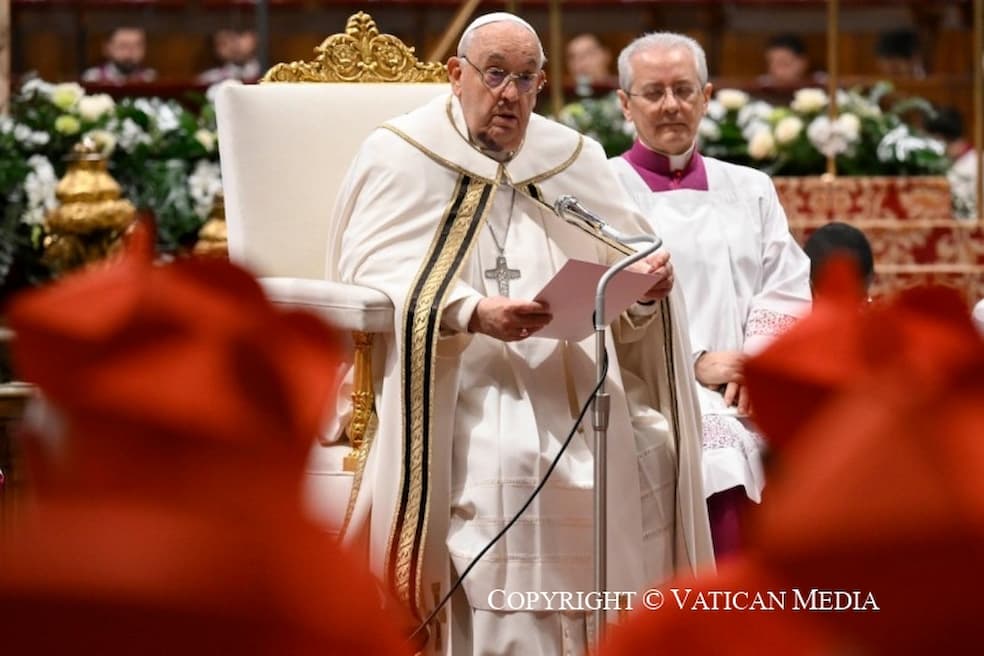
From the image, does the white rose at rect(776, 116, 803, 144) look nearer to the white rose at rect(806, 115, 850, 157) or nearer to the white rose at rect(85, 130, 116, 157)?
the white rose at rect(806, 115, 850, 157)

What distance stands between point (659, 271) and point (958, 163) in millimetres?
5641

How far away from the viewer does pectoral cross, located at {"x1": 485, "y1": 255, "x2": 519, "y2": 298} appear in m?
3.87

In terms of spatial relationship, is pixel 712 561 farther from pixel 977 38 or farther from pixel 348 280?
pixel 977 38

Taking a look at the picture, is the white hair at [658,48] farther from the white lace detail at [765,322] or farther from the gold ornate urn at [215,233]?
the gold ornate urn at [215,233]

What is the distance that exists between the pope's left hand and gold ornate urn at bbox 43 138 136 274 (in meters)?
3.26

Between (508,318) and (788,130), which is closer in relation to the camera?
(508,318)

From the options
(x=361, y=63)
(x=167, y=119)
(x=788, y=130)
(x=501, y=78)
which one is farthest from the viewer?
(x=167, y=119)

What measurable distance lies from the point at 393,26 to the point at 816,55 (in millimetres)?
2817

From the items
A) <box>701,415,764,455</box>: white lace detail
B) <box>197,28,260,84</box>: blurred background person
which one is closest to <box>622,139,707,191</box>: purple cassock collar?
<box>701,415,764,455</box>: white lace detail

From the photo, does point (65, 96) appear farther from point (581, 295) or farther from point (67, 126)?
point (581, 295)

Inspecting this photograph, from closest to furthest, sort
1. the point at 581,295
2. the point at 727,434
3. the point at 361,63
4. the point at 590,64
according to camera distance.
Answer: the point at 581,295 → the point at 727,434 → the point at 361,63 → the point at 590,64

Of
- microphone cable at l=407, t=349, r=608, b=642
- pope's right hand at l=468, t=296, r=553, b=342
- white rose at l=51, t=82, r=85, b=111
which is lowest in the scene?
microphone cable at l=407, t=349, r=608, b=642

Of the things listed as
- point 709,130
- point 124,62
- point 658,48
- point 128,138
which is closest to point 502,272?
point 658,48

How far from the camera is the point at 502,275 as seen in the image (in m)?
3.87
